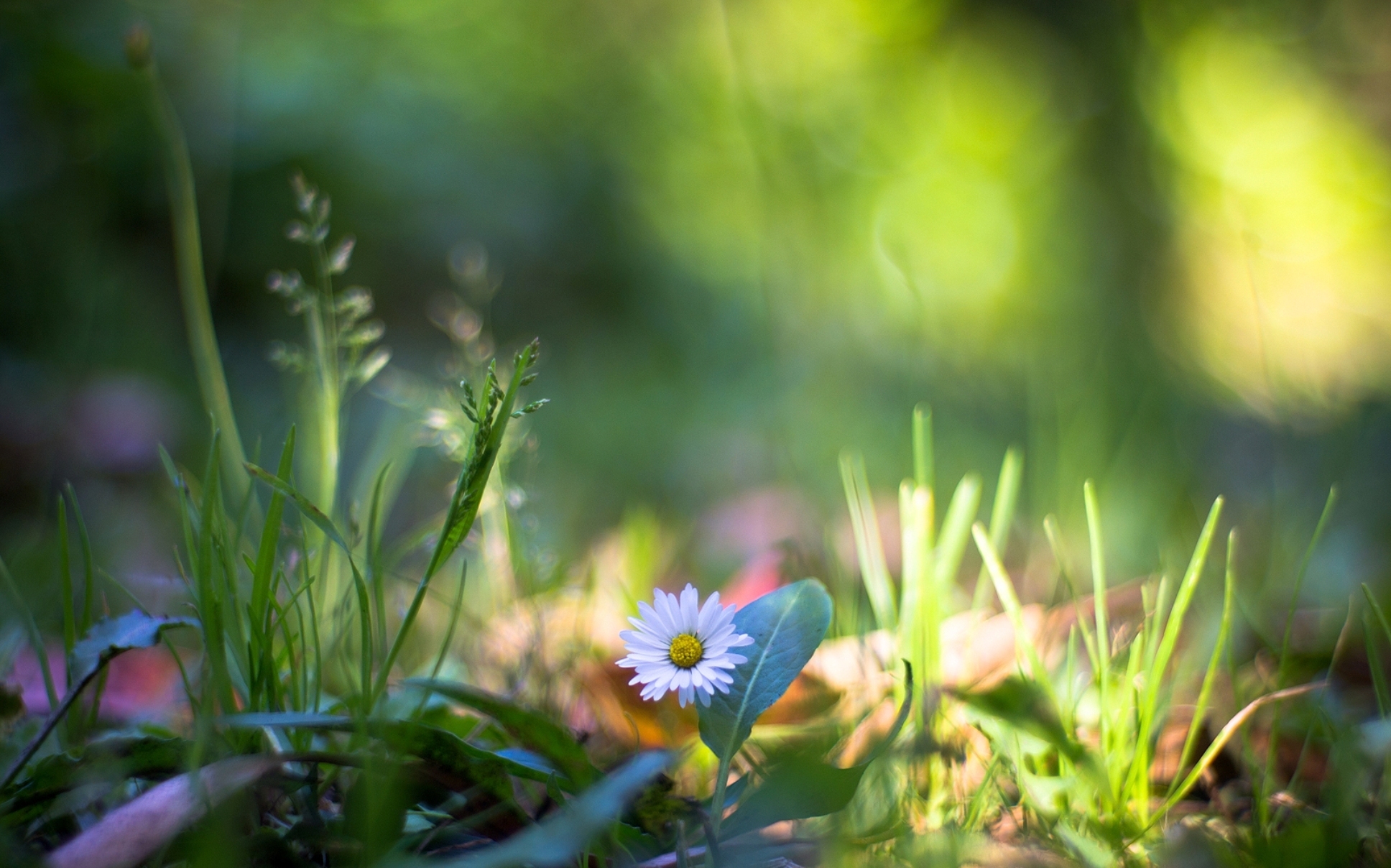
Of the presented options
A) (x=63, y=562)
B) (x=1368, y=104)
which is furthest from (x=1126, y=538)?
(x=1368, y=104)

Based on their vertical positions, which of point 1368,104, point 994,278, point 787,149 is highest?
point 787,149

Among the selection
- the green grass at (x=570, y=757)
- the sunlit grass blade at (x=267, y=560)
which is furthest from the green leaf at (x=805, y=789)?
the sunlit grass blade at (x=267, y=560)

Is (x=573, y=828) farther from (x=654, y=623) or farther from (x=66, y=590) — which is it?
(x=66, y=590)

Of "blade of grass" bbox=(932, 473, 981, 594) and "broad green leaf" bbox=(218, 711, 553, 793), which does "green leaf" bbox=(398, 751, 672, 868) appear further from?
"blade of grass" bbox=(932, 473, 981, 594)

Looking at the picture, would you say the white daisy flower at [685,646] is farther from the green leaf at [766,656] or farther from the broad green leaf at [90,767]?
the broad green leaf at [90,767]

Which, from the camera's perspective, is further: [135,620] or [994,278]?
[994,278]

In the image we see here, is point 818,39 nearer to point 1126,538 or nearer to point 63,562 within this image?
point 1126,538
